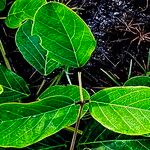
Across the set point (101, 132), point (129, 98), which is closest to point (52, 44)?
point (129, 98)

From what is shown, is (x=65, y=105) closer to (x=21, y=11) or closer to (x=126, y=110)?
(x=126, y=110)

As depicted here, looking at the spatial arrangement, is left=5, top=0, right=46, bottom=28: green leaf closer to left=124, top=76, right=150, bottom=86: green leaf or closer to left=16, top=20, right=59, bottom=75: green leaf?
left=16, top=20, right=59, bottom=75: green leaf

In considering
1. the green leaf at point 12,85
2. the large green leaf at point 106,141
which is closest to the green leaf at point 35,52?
the green leaf at point 12,85

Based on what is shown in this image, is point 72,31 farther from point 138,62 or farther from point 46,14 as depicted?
point 138,62

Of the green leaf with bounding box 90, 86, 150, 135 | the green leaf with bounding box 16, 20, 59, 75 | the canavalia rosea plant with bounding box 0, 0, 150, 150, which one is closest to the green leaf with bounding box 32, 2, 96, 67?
the canavalia rosea plant with bounding box 0, 0, 150, 150

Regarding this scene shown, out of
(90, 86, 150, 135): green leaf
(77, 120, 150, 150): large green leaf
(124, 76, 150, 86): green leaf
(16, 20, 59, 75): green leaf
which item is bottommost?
(77, 120, 150, 150): large green leaf

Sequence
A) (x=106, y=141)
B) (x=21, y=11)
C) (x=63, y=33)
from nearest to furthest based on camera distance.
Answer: (x=63, y=33), (x=106, y=141), (x=21, y=11)

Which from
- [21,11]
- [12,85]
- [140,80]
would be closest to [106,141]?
[140,80]
